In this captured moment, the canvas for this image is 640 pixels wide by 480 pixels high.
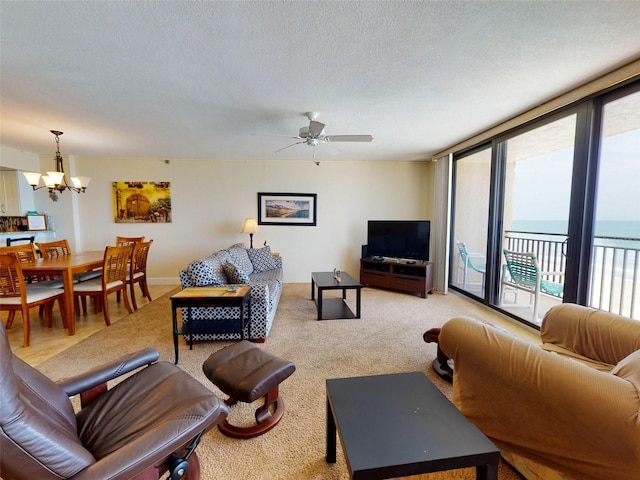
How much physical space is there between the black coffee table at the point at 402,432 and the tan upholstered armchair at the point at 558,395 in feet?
0.84

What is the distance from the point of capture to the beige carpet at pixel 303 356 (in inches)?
56.0

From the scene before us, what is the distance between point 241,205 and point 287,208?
887mm

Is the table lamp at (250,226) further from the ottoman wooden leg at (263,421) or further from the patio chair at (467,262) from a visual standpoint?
the patio chair at (467,262)

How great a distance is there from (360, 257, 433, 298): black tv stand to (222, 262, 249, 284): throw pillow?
8.49 feet

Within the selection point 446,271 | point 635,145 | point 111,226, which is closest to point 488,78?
point 635,145

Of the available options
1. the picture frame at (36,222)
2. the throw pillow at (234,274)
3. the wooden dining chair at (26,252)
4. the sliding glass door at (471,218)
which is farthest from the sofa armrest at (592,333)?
the picture frame at (36,222)

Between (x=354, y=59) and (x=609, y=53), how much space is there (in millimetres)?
1786

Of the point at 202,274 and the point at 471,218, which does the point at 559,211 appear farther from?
the point at 202,274

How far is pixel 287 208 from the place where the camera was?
5316mm

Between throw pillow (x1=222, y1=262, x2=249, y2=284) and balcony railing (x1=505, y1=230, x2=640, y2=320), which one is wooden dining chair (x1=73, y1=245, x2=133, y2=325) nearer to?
throw pillow (x1=222, y1=262, x2=249, y2=284)

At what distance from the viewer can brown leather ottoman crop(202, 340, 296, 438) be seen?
153cm

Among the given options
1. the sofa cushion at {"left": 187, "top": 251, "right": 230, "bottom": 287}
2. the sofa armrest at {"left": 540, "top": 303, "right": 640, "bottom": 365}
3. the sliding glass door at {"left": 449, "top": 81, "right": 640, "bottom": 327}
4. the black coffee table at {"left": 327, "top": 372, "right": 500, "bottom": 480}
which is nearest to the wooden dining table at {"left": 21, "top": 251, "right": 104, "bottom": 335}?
the sofa cushion at {"left": 187, "top": 251, "right": 230, "bottom": 287}

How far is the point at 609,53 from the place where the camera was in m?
1.91

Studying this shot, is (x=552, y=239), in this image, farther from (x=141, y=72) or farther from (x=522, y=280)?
(x=141, y=72)
